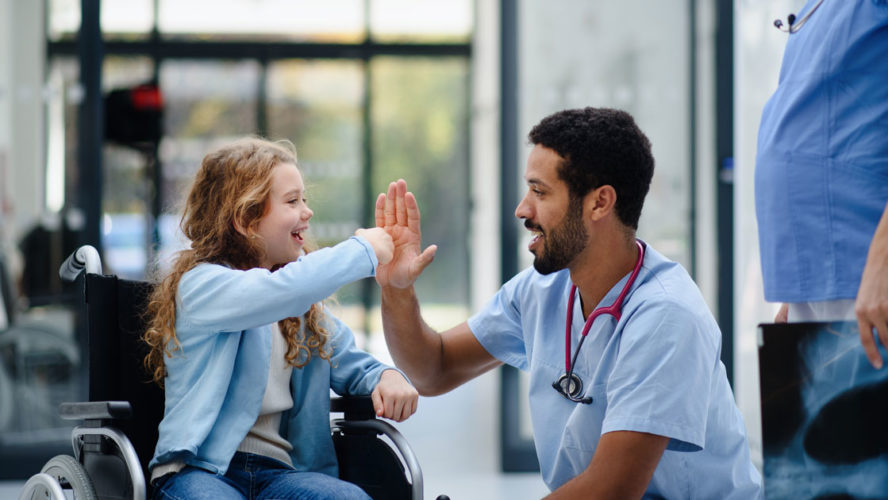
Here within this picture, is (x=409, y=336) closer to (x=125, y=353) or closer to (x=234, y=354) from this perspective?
(x=234, y=354)

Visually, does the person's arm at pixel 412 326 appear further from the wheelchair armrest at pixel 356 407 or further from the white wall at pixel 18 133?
the white wall at pixel 18 133

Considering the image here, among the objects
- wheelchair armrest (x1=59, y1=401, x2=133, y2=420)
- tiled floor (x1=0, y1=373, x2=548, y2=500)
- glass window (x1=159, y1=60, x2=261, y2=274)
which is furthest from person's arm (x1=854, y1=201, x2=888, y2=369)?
glass window (x1=159, y1=60, x2=261, y2=274)

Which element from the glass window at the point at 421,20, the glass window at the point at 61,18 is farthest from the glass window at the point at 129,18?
the glass window at the point at 61,18

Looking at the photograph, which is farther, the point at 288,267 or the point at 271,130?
the point at 271,130

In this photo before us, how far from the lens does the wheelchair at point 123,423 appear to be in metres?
1.52

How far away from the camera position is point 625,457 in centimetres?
129

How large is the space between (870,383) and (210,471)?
105 centimetres

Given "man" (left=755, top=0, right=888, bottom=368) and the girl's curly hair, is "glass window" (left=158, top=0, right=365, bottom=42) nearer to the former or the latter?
the girl's curly hair

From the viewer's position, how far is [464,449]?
4500 millimetres

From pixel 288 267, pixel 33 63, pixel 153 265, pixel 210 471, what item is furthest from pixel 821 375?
pixel 33 63

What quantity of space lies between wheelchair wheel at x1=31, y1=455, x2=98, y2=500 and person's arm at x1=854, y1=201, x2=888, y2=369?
1.15 meters

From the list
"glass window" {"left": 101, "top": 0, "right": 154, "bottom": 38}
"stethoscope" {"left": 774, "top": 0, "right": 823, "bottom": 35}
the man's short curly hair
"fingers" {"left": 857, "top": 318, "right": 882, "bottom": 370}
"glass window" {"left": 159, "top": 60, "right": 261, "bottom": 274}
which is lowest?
"fingers" {"left": 857, "top": 318, "right": 882, "bottom": 370}

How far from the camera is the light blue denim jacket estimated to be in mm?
1510

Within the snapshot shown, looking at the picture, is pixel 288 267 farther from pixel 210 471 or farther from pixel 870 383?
pixel 870 383
